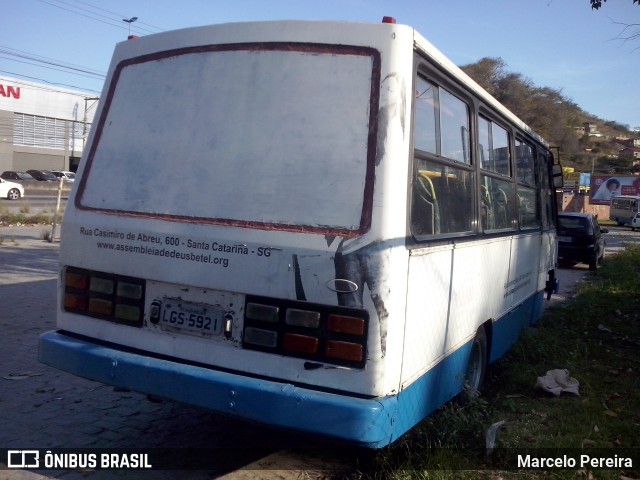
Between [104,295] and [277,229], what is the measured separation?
130cm

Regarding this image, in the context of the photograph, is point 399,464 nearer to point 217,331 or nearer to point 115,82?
point 217,331

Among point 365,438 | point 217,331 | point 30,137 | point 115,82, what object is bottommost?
point 365,438

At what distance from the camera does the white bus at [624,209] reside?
4850 cm

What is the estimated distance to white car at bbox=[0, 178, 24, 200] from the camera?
3522cm

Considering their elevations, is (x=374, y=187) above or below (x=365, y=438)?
above

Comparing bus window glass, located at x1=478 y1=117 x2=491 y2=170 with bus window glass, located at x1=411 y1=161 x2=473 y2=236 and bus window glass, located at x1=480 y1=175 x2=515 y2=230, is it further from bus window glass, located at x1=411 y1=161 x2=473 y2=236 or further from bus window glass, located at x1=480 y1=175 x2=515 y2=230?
bus window glass, located at x1=411 y1=161 x2=473 y2=236

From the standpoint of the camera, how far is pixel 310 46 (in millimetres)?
3648

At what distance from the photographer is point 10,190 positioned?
35.7m

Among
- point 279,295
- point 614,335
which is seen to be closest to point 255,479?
point 279,295

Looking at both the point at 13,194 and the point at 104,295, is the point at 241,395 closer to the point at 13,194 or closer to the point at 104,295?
the point at 104,295

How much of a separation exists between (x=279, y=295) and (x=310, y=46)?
4.69ft

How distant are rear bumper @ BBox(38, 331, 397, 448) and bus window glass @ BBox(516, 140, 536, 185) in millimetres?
4236

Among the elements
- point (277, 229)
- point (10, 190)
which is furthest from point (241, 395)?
point (10, 190)

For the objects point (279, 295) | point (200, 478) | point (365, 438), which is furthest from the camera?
point (200, 478)
